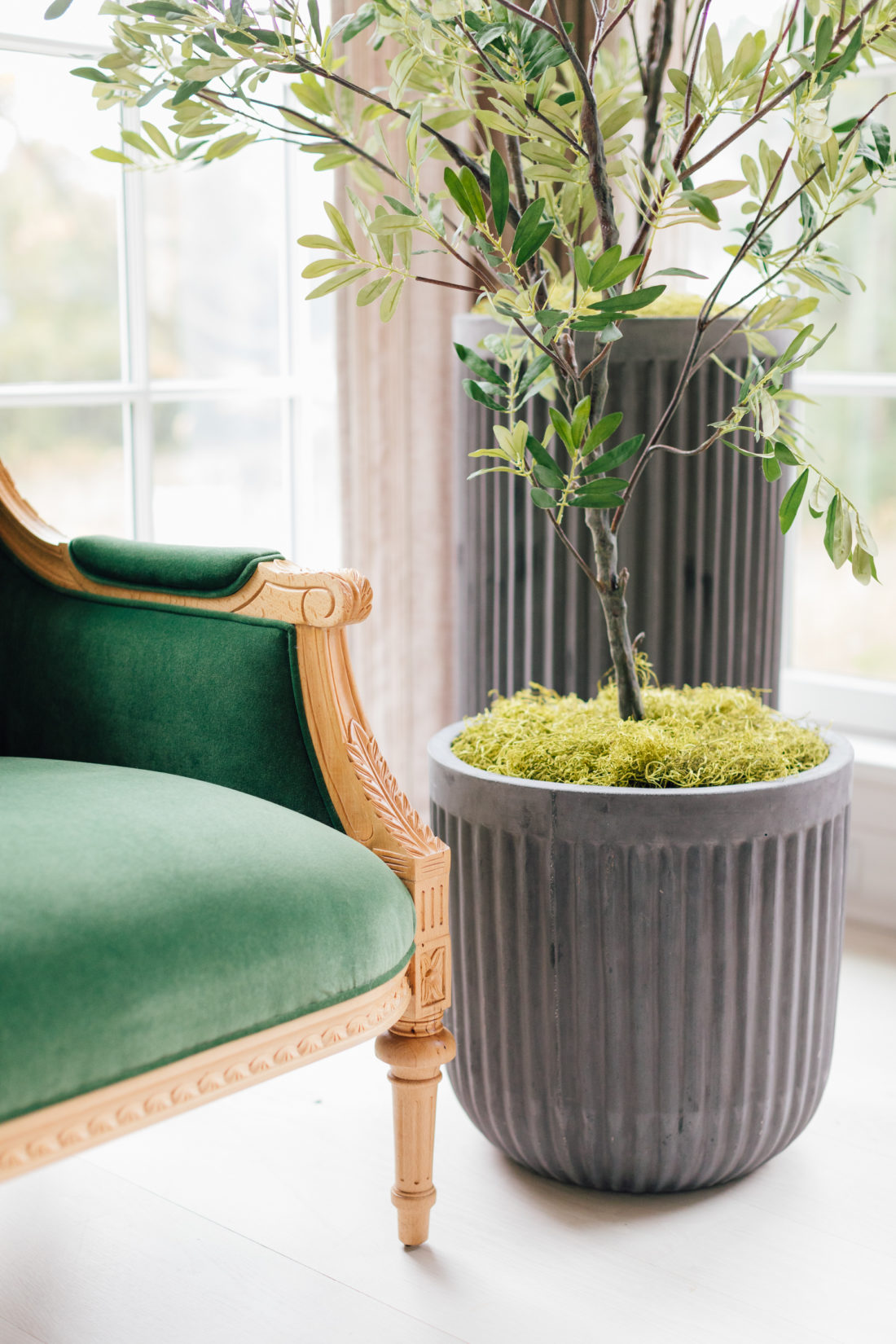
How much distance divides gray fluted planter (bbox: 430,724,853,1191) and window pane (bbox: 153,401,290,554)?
118cm

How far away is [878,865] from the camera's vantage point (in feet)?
7.31

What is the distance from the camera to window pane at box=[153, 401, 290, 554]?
2299mm

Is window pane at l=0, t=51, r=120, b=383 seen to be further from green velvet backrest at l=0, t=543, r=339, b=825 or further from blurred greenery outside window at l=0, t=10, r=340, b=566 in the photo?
green velvet backrest at l=0, t=543, r=339, b=825

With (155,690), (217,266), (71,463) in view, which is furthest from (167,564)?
(217,266)

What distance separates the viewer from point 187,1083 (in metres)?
0.91

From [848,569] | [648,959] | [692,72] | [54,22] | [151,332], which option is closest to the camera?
[692,72]

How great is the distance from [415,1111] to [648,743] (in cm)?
41

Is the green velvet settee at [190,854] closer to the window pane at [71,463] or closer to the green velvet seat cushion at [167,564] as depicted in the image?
the green velvet seat cushion at [167,564]

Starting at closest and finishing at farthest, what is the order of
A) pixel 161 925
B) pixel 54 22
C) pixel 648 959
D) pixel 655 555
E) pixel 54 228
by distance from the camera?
pixel 161 925
pixel 648 959
pixel 655 555
pixel 54 22
pixel 54 228

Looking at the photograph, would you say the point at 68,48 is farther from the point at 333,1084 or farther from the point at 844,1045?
the point at 844,1045

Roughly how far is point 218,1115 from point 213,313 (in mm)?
1417

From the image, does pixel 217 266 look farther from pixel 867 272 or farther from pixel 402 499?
pixel 867 272

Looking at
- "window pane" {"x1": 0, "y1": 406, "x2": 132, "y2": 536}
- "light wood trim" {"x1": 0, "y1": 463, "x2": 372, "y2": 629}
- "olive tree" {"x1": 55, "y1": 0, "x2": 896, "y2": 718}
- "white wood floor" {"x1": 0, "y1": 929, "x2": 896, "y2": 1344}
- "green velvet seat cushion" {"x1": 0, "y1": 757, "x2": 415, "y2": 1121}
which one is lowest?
"white wood floor" {"x1": 0, "y1": 929, "x2": 896, "y2": 1344}

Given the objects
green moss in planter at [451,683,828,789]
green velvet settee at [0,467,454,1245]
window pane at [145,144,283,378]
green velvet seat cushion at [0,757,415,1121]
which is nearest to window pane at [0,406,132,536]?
window pane at [145,144,283,378]
